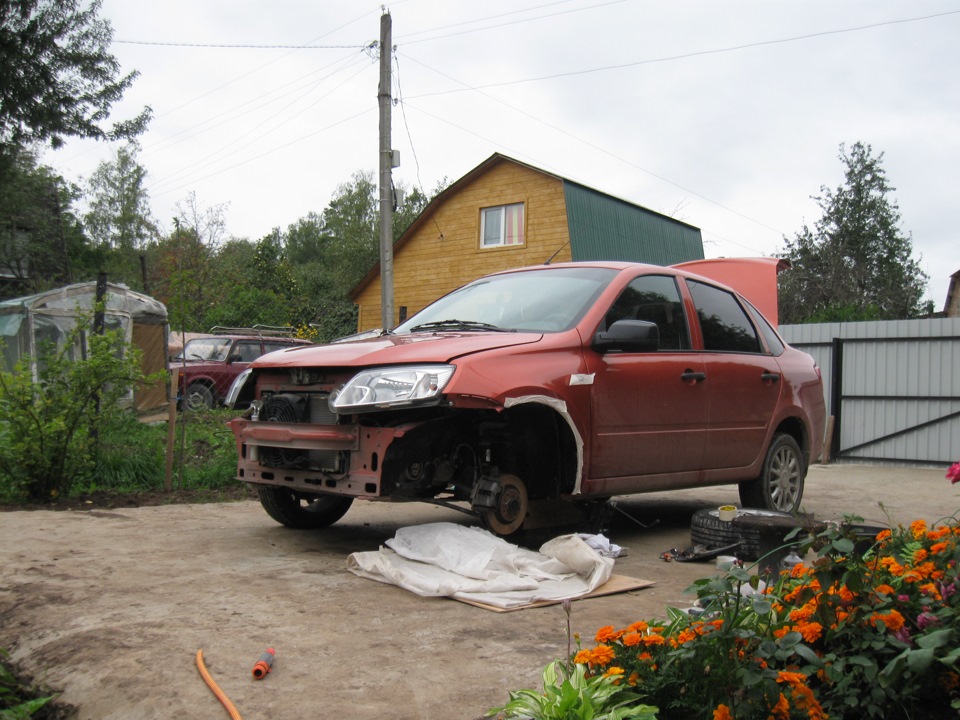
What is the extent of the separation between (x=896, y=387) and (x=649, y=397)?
9685 millimetres

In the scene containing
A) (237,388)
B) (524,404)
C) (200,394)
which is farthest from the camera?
(200,394)

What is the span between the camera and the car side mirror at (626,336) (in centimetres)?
→ 489

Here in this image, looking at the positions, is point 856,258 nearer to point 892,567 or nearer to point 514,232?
point 514,232

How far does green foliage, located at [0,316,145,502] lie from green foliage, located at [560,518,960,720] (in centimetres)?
528

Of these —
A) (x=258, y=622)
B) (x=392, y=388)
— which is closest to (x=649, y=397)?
(x=392, y=388)

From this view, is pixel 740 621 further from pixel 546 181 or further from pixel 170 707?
pixel 546 181

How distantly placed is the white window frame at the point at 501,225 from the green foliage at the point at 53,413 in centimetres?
1600

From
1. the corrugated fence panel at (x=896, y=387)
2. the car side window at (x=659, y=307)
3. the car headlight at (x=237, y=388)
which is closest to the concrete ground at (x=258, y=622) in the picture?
the car headlight at (x=237, y=388)

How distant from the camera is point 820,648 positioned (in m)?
2.47

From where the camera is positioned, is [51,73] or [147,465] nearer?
[147,465]

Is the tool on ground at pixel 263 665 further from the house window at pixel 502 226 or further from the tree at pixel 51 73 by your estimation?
the house window at pixel 502 226

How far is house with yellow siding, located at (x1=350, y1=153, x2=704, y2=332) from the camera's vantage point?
2138 centimetres

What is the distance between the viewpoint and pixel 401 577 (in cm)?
414

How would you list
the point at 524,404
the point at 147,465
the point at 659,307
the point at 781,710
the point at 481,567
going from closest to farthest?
the point at 781,710 → the point at 481,567 → the point at 524,404 → the point at 659,307 → the point at 147,465
